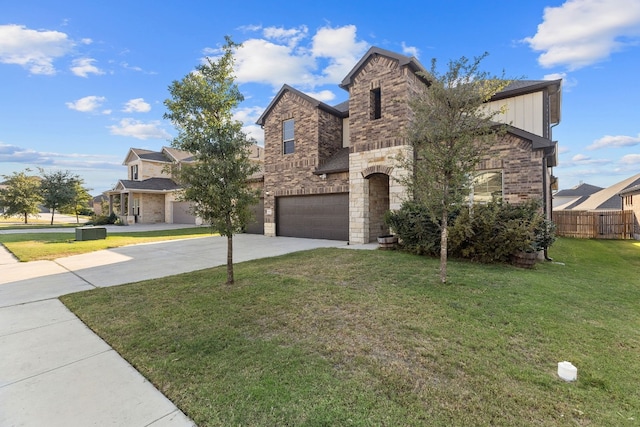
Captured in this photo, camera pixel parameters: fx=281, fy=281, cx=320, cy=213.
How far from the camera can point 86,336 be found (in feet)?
13.0

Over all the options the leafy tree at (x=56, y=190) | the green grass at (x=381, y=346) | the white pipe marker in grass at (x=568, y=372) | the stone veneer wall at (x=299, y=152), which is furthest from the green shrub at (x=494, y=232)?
the leafy tree at (x=56, y=190)

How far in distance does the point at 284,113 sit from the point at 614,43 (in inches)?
540

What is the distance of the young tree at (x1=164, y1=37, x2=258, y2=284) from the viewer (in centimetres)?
539

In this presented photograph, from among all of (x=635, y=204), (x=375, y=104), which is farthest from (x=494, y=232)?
(x=635, y=204)

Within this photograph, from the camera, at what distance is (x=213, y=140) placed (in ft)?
18.2

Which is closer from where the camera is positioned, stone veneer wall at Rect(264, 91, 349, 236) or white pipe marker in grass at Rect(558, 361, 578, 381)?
white pipe marker in grass at Rect(558, 361, 578, 381)

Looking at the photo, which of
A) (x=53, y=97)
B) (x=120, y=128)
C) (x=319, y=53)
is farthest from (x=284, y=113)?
(x=120, y=128)

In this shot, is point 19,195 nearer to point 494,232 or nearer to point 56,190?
point 56,190

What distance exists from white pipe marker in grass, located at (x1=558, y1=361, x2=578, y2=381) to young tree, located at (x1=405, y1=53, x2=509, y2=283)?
3.13m

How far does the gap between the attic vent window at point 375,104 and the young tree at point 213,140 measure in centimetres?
729

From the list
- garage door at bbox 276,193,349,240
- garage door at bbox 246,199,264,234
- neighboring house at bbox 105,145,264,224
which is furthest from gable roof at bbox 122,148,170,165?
garage door at bbox 276,193,349,240

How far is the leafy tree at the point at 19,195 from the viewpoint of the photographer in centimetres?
2766

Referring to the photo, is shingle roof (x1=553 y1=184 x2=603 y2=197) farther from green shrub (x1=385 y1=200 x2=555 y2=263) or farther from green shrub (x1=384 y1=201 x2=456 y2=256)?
green shrub (x1=384 y1=201 x2=456 y2=256)

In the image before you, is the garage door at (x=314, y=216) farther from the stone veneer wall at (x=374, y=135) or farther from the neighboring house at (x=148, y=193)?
the neighboring house at (x=148, y=193)
